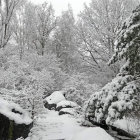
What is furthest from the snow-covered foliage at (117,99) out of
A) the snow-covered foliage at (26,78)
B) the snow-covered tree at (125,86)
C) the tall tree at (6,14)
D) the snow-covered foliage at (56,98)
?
the tall tree at (6,14)

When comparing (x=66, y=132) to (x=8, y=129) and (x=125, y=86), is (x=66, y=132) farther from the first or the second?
(x=125, y=86)

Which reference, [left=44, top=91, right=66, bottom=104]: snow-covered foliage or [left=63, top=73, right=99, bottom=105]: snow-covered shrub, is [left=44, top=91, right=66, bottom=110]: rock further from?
[left=63, top=73, right=99, bottom=105]: snow-covered shrub

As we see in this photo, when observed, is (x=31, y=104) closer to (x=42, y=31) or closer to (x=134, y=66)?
(x=134, y=66)

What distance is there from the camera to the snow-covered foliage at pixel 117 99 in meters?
4.77

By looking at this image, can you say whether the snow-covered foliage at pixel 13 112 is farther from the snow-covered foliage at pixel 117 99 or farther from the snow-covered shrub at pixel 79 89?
the snow-covered shrub at pixel 79 89

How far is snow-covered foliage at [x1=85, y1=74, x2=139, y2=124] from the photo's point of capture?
4.77m

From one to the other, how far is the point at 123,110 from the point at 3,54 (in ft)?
38.6

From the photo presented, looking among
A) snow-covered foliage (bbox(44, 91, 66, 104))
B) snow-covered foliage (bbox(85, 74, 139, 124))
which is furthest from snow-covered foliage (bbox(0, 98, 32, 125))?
snow-covered foliage (bbox(44, 91, 66, 104))

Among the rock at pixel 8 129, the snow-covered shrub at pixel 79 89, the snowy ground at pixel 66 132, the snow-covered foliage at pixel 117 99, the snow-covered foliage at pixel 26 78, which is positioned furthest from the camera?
the snow-covered shrub at pixel 79 89

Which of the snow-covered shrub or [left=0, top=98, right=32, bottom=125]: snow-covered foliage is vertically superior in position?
the snow-covered shrub

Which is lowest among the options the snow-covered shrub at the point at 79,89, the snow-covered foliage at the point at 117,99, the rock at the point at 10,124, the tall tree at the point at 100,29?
the rock at the point at 10,124

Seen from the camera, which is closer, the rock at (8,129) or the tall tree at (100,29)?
the rock at (8,129)

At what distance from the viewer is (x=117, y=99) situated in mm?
5156

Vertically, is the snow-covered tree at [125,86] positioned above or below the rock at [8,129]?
above
